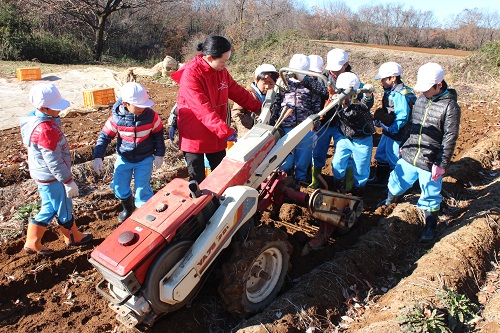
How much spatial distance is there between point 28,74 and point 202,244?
14.2 m

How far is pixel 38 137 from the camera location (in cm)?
398

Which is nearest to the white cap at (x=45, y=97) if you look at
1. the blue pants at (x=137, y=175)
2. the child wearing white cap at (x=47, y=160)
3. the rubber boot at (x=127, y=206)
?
the child wearing white cap at (x=47, y=160)

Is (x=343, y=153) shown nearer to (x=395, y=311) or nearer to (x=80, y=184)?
(x=395, y=311)

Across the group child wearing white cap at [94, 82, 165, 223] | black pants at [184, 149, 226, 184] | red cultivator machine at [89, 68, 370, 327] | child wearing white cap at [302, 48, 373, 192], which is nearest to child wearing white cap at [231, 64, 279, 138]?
child wearing white cap at [302, 48, 373, 192]

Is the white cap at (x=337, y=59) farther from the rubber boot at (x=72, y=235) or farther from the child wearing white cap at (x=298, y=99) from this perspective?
the rubber boot at (x=72, y=235)

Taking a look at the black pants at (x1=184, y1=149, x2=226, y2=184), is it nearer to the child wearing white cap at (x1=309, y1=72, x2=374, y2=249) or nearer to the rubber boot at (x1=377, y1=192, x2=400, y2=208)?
the child wearing white cap at (x1=309, y1=72, x2=374, y2=249)

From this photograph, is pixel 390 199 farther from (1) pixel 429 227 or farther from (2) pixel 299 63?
(2) pixel 299 63

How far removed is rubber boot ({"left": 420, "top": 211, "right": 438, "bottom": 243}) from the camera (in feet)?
15.9

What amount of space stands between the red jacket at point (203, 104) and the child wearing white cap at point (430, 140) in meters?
1.81

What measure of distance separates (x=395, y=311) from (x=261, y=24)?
74.9 ft

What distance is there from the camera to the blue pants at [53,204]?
4293 millimetres

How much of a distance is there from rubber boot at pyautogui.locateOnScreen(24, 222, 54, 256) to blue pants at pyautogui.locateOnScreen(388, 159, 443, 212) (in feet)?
13.5

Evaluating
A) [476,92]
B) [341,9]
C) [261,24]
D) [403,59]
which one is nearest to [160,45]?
[261,24]

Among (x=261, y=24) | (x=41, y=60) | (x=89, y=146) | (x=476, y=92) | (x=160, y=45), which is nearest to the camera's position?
(x=89, y=146)
